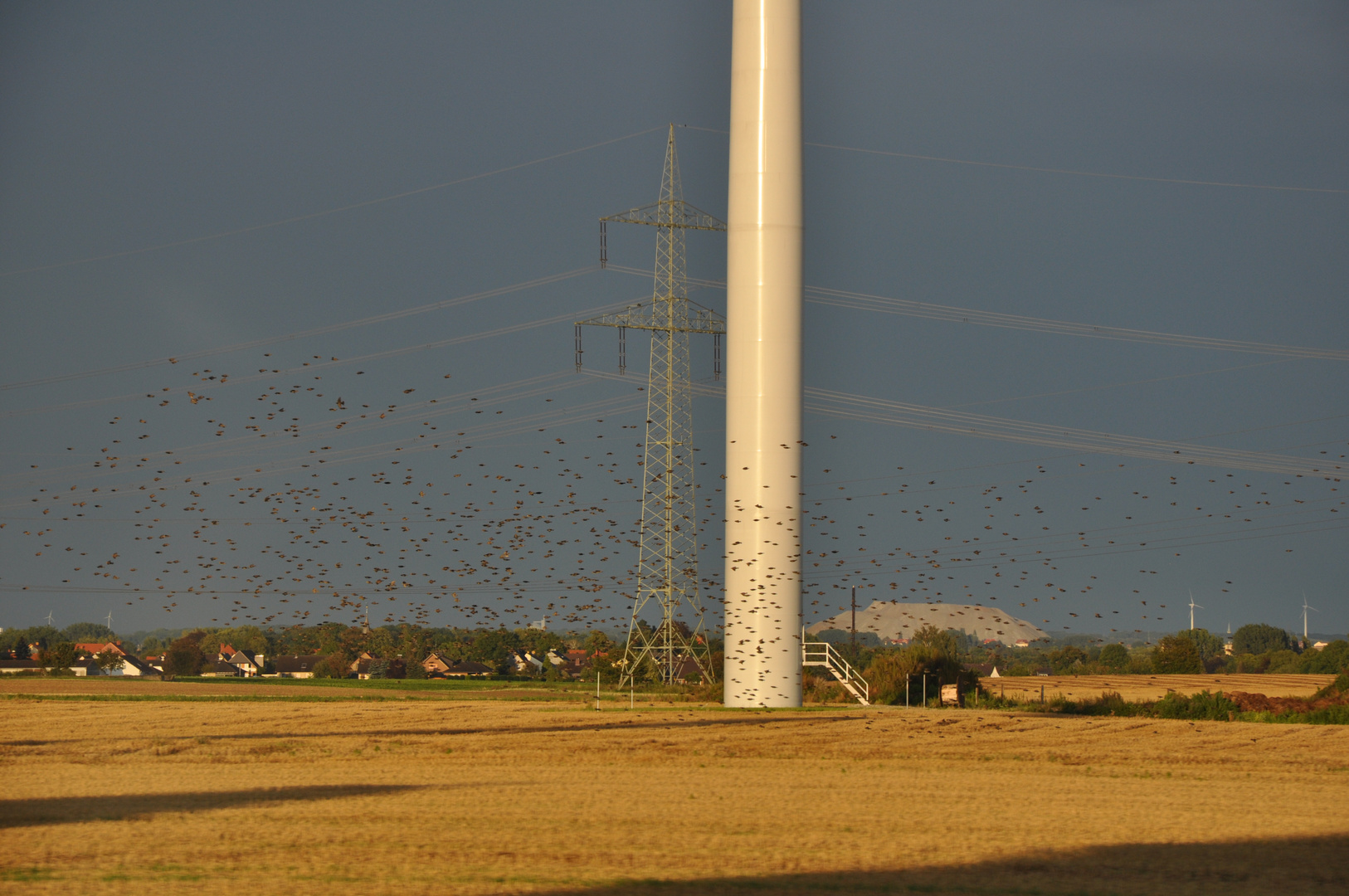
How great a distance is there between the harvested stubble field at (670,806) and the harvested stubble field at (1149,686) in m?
20.9

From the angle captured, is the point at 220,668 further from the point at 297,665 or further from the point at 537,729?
the point at 537,729

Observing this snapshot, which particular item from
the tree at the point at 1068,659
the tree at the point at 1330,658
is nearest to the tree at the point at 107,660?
the tree at the point at 1068,659

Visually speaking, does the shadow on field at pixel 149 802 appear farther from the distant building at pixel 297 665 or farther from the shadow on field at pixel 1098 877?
the distant building at pixel 297 665

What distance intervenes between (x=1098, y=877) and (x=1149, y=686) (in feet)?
224

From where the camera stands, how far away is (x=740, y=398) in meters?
54.8

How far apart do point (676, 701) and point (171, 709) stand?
23988mm

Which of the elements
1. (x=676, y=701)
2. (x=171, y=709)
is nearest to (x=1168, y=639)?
(x=676, y=701)

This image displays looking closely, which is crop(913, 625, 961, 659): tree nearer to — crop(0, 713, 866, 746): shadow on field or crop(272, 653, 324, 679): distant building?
crop(272, 653, 324, 679): distant building

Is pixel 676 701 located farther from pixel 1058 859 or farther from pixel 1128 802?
pixel 1058 859

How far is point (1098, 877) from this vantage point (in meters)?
20.2

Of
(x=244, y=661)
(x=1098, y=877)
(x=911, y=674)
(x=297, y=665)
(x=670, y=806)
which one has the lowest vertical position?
(x=244, y=661)

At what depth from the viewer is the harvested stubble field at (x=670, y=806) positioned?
1959 cm

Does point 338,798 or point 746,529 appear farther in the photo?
point 746,529

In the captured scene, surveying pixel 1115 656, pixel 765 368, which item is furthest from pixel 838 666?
pixel 1115 656
